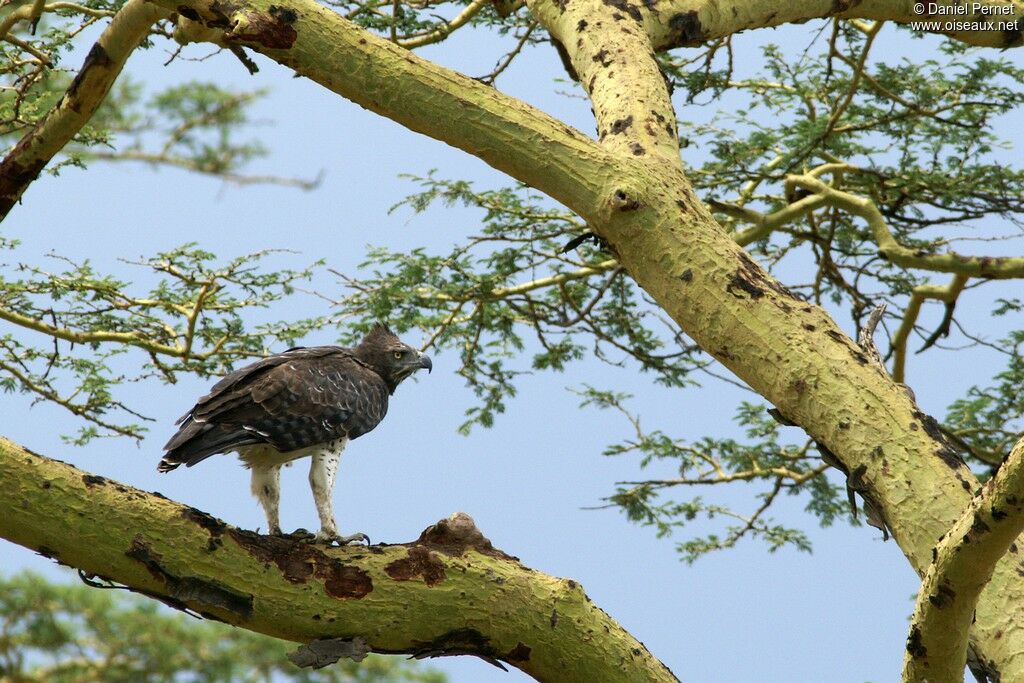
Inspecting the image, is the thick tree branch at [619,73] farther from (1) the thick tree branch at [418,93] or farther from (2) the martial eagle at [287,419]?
(2) the martial eagle at [287,419]

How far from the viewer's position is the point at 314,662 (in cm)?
397

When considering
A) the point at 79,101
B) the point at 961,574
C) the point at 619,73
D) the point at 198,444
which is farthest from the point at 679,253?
the point at 79,101

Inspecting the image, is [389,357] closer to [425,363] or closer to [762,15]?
[425,363]

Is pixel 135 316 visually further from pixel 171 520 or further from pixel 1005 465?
pixel 1005 465

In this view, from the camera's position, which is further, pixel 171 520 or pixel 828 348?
pixel 828 348

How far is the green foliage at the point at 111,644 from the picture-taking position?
31.2ft

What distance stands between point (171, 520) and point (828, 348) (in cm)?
225

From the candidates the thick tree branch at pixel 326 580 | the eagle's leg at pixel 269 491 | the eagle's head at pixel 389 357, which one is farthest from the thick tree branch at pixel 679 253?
the eagle's leg at pixel 269 491

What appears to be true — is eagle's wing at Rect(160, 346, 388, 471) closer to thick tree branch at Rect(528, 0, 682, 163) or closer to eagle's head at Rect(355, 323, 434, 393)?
eagle's head at Rect(355, 323, 434, 393)

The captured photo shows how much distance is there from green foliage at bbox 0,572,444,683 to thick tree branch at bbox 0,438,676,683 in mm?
5917

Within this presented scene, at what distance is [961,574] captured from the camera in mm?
3447

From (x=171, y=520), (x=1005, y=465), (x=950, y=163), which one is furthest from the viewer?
(x=950, y=163)

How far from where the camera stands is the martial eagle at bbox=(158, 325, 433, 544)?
456cm

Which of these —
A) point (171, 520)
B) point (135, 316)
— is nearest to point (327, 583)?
point (171, 520)
